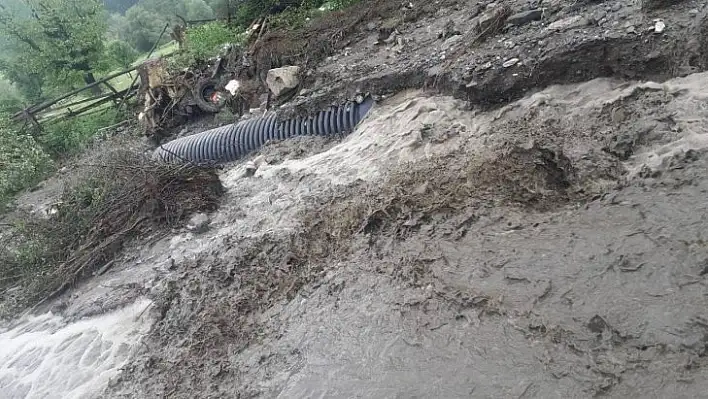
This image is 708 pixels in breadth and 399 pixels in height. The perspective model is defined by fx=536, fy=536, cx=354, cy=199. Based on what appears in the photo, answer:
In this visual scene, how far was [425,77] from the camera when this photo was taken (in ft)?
21.3

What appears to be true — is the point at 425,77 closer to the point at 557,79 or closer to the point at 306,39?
the point at 557,79

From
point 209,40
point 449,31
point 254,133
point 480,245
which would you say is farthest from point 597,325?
point 209,40

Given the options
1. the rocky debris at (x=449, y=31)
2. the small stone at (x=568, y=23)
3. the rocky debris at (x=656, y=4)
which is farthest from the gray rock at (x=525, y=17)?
the rocky debris at (x=656, y=4)

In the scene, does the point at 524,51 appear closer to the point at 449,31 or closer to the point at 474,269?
the point at 449,31

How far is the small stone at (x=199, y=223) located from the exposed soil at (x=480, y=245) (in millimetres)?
73

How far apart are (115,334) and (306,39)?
6.31 meters

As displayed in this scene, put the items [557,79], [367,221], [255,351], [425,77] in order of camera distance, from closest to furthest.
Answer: [255,351]
[367,221]
[557,79]
[425,77]

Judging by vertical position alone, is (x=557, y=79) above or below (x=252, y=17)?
below

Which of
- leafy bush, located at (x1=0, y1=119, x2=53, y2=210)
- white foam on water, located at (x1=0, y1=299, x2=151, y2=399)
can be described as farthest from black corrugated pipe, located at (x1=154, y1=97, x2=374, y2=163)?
white foam on water, located at (x1=0, y1=299, x2=151, y2=399)

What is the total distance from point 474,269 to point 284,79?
18.4ft

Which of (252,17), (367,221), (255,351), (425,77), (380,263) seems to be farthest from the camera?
(252,17)

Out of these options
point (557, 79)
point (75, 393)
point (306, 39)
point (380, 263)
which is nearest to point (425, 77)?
point (557, 79)

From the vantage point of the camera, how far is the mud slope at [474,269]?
3146mm

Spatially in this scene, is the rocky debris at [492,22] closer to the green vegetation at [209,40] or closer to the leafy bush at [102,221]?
the leafy bush at [102,221]
